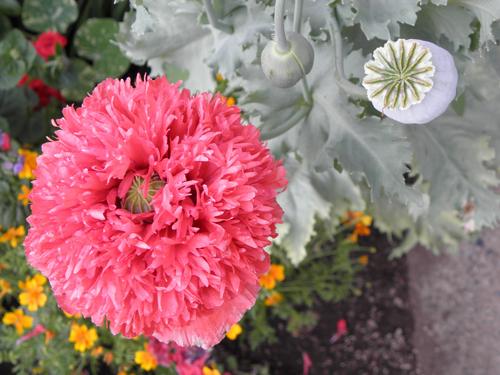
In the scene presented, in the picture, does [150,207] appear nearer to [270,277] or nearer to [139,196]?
[139,196]

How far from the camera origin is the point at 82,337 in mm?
1249

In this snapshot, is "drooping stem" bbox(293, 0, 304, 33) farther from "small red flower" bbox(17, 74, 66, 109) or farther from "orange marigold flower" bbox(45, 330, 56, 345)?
"small red flower" bbox(17, 74, 66, 109)

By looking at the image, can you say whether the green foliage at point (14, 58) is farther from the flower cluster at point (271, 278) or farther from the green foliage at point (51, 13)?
the flower cluster at point (271, 278)

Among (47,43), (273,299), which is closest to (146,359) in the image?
(273,299)

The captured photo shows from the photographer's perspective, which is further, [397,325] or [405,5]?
[397,325]

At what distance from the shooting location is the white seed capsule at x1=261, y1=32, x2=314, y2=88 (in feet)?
2.60

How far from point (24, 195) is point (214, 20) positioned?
1.93 ft

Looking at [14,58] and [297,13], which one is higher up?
[297,13]

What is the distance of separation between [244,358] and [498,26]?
101cm

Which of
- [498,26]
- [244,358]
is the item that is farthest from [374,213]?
[498,26]

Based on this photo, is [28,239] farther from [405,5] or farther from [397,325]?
[397,325]

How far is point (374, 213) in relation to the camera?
1565 mm

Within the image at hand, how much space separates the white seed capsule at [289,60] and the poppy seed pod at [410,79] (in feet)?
0.40

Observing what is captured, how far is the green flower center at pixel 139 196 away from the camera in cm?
70
